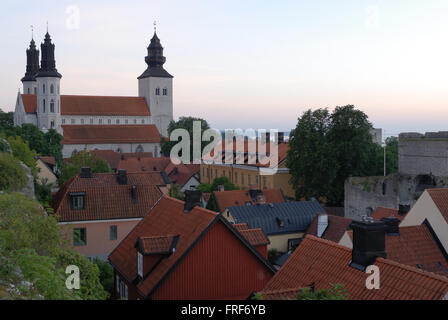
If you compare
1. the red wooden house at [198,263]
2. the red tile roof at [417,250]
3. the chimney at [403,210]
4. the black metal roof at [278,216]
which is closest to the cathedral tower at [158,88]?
the black metal roof at [278,216]

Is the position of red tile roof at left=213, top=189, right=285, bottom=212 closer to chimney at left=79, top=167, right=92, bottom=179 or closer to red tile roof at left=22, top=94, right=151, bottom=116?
chimney at left=79, top=167, right=92, bottom=179

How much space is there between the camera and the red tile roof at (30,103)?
91256 mm

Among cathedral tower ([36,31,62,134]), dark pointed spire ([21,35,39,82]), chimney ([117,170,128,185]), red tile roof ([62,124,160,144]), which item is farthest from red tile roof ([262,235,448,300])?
dark pointed spire ([21,35,39,82])

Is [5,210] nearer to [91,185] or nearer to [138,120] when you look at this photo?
[91,185]

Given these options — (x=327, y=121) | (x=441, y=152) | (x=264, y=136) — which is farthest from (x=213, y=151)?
(x=441, y=152)

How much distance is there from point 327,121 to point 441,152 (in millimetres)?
11304

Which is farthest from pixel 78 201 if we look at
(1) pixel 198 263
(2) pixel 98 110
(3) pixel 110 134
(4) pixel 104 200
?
(2) pixel 98 110

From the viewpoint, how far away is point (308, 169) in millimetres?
A: 38156

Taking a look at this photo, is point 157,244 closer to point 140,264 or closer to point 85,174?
point 140,264

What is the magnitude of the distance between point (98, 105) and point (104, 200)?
79319 millimetres

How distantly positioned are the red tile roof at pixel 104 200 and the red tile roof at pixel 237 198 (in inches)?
304

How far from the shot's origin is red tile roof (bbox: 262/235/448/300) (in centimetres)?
834

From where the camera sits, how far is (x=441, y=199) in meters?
15.1

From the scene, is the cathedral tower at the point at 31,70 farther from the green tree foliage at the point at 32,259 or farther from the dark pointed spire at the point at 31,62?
the green tree foliage at the point at 32,259
